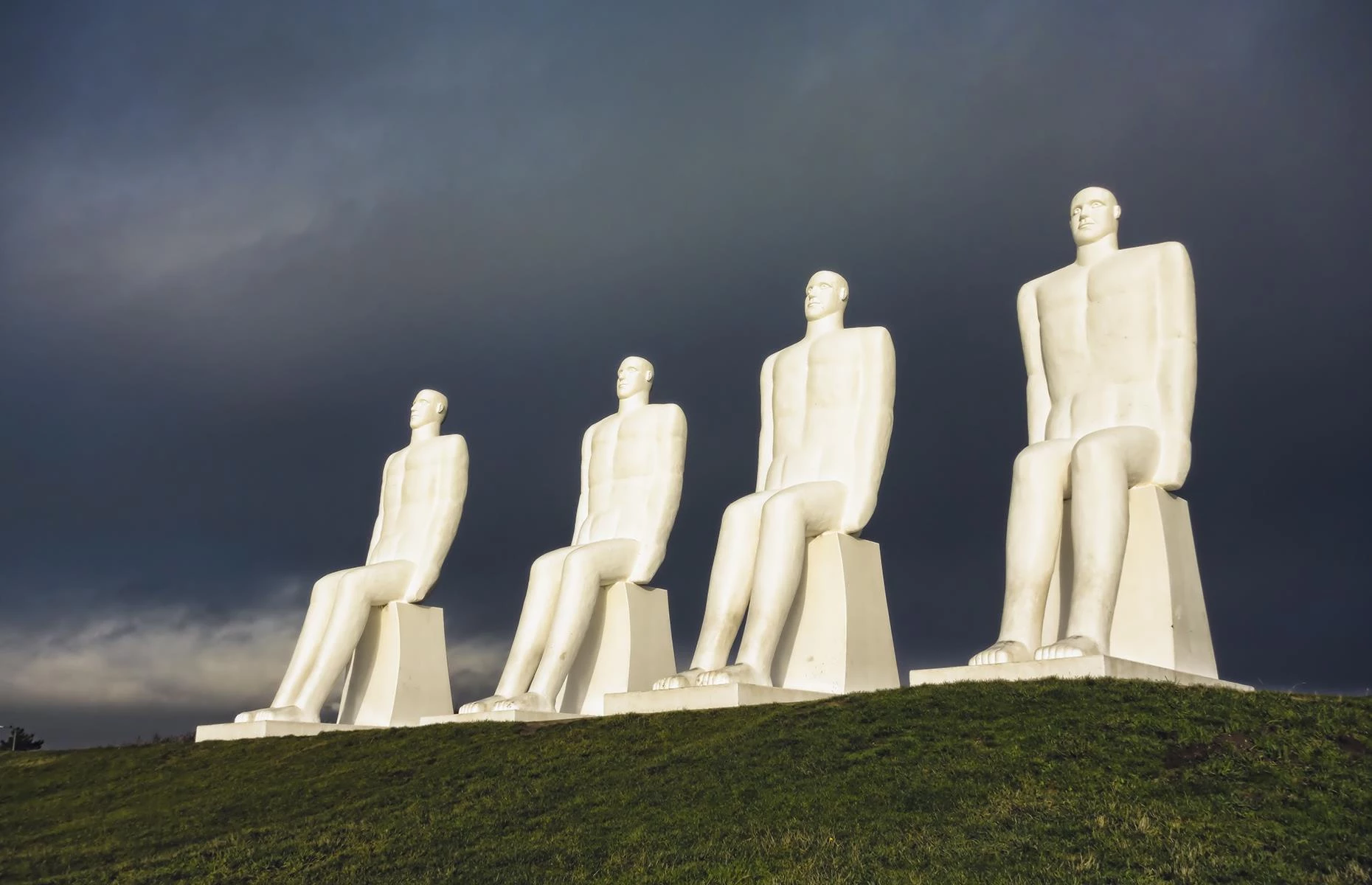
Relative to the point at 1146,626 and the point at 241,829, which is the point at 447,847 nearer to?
the point at 241,829

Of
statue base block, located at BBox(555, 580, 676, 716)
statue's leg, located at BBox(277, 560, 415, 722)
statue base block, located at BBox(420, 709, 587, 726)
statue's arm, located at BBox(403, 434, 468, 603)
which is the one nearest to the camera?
statue base block, located at BBox(420, 709, 587, 726)

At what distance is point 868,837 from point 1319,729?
3.63m

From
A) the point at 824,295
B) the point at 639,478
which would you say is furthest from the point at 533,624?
the point at 824,295

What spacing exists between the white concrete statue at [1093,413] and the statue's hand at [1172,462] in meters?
0.01

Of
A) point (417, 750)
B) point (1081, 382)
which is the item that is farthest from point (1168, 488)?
point (417, 750)

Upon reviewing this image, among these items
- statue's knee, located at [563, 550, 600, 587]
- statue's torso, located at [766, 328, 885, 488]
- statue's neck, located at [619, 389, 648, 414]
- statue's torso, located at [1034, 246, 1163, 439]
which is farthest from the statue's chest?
statue's knee, located at [563, 550, 600, 587]

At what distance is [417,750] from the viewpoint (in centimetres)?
1366

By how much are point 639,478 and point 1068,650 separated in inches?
260

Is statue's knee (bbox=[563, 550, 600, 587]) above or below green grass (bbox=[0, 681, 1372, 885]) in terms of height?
above

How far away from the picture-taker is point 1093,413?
1395cm

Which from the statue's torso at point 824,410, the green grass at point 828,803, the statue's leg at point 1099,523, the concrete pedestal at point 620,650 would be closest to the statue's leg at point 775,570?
the statue's torso at point 824,410

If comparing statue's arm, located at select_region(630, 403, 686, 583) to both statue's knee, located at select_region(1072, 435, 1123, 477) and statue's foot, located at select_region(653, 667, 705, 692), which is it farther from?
statue's knee, located at select_region(1072, 435, 1123, 477)

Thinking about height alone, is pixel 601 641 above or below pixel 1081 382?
below

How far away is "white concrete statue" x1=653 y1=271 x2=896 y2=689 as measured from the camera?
14242 millimetres
